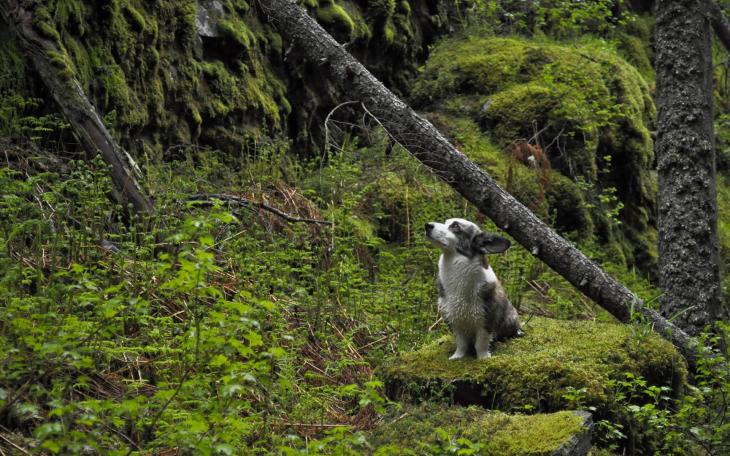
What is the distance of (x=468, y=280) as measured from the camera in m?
5.28

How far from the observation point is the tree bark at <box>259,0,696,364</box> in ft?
22.1

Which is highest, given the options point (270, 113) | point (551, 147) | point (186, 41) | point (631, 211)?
point (186, 41)

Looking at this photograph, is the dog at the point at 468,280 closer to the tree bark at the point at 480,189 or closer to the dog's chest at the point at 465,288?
the dog's chest at the point at 465,288

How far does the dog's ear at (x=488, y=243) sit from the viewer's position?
5.21 meters

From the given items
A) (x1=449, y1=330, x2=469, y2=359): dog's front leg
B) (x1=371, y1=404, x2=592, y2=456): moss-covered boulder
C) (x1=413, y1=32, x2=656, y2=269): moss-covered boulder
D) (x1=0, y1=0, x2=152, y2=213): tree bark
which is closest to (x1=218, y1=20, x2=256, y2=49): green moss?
(x1=0, y1=0, x2=152, y2=213): tree bark

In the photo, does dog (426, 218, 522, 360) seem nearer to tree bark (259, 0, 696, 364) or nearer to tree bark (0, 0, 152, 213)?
tree bark (259, 0, 696, 364)

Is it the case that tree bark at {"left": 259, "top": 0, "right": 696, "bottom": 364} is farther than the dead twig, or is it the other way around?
the dead twig

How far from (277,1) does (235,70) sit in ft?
7.17

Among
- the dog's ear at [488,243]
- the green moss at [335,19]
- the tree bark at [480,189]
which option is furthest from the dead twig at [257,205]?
the green moss at [335,19]

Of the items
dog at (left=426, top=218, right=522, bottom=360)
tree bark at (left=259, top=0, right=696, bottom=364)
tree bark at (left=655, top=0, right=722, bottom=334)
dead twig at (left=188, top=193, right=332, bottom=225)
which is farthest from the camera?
tree bark at (left=655, top=0, right=722, bottom=334)

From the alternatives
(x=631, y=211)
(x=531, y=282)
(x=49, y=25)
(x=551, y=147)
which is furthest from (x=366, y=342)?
(x=631, y=211)

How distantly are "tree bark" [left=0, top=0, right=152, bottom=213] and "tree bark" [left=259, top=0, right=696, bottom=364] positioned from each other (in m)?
2.02

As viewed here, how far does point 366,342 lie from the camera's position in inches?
260

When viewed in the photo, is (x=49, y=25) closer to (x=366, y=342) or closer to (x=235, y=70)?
(x=235, y=70)
